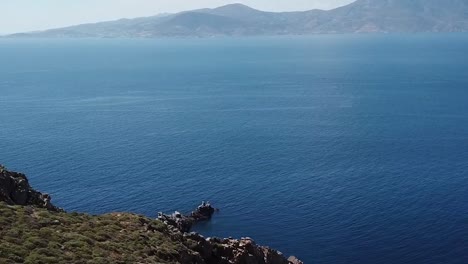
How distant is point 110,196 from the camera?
95.8 meters

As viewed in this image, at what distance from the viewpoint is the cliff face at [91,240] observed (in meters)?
30.8

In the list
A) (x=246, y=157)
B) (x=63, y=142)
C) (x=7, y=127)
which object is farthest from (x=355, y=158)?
(x=7, y=127)

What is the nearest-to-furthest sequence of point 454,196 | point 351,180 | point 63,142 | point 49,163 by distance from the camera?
point 454,196
point 351,180
point 49,163
point 63,142

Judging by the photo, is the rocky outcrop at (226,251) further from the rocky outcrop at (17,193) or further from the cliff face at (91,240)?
the rocky outcrop at (17,193)

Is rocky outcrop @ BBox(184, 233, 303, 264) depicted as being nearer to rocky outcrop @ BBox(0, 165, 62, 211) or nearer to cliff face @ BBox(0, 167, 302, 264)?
cliff face @ BBox(0, 167, 302, 264)

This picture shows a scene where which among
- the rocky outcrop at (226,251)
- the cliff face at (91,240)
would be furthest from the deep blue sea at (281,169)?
the cliff face at (91,240)

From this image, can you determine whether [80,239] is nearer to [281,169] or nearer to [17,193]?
[17,193]

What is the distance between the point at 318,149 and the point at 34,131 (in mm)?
72861

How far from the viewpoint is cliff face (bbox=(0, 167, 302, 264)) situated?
→ 101 ft

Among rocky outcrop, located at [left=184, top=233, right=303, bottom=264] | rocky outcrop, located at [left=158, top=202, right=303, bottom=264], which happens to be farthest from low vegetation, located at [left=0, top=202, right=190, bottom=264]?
rocky outcrop, located at [left=184, top=233, right=303, bottom=264]

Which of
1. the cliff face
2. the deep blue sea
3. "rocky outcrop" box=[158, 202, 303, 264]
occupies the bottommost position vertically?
the deep blue sea

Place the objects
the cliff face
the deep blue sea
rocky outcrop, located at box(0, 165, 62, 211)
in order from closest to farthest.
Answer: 1. the cliff face
2. rocky outcrop, located at box(0, 165, 62, 211)
3. the deep blue sea

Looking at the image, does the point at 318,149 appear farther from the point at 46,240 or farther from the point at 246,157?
the point at 46,240

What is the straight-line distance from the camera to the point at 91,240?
1351 inches
